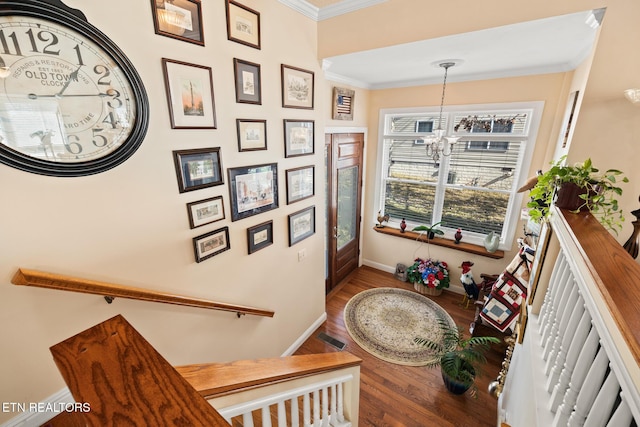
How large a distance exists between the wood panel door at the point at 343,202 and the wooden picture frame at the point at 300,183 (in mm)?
885

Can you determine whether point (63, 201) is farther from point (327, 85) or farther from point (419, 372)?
point (419, 372)

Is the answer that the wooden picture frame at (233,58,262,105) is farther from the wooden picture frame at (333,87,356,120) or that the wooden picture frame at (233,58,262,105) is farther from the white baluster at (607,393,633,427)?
the white baluster at (607,393,633,427)

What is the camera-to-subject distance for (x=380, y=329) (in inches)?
126

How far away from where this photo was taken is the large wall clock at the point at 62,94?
0.99m

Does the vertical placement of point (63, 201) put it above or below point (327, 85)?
below

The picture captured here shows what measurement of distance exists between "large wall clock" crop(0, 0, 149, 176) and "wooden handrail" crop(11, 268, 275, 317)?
0.43 meters

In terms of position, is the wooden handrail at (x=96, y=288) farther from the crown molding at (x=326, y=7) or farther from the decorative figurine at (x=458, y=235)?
the decorative figurine at (x=458, y=235)

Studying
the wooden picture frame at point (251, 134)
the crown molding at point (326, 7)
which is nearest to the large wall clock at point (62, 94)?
the wooden picture frame at point (251, 134)

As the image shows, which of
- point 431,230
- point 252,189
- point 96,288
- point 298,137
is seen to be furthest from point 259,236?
point 431,230

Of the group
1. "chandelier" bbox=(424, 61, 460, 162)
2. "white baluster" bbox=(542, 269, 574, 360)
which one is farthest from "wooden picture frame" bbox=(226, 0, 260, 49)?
"white baluster" bbox=(542, 269, 574, 360)

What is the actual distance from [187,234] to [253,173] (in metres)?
0.63

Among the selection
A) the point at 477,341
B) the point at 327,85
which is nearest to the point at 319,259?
the point at 477,341

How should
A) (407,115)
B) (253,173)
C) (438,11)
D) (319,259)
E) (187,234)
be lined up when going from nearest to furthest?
(187,234) < (438,11) < (253,173) < (319,259) < (407,115)

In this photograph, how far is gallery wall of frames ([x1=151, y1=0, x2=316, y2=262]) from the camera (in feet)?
4.83
